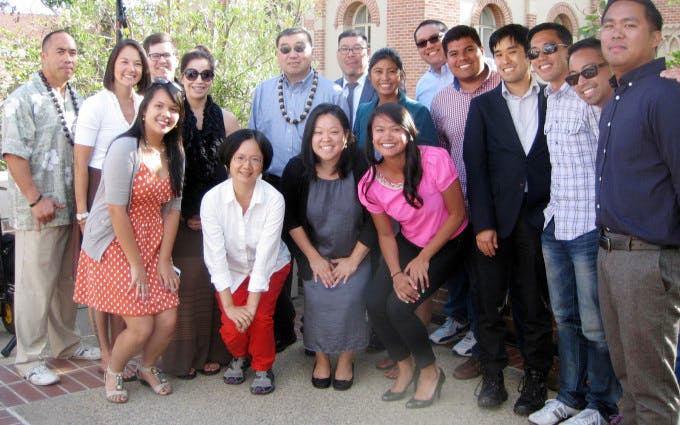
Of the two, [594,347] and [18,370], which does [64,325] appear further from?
[594,347]

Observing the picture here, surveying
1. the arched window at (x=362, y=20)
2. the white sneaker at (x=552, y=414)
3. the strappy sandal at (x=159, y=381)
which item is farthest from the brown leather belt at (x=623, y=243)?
the arched window at (x=362, y=20)

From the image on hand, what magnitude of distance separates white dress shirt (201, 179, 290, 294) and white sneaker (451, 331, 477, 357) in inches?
59.8

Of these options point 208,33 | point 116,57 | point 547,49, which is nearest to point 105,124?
point 116,57

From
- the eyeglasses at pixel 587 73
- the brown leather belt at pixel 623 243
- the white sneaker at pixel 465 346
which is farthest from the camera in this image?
the white sneaker at pixel 465 346

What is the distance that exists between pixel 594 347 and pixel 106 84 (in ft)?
11.5

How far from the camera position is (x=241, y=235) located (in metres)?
4.33

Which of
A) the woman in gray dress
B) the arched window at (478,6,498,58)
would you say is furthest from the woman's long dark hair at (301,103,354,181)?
the arched window at (478,6,498,58)

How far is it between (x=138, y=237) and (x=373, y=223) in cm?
151

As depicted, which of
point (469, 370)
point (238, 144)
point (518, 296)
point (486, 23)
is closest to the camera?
point (518, 296)

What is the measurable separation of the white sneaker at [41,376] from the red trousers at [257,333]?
1.19m

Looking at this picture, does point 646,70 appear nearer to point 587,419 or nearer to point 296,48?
point 587,419

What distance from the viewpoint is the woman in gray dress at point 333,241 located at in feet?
14.5

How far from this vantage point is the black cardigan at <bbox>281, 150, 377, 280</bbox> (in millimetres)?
4449

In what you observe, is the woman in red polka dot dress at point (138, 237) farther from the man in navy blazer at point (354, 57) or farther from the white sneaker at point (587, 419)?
the white sneaker at point (587, 419)
